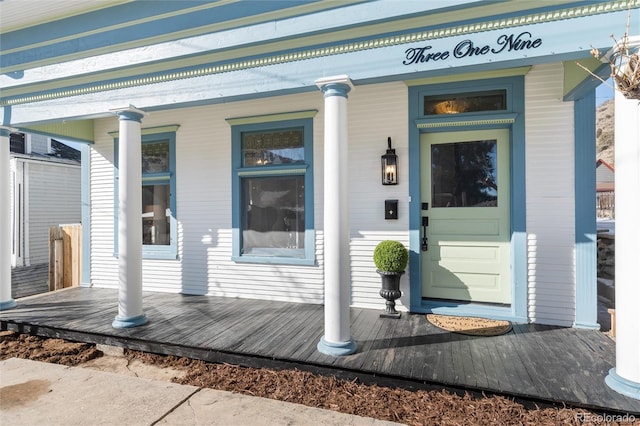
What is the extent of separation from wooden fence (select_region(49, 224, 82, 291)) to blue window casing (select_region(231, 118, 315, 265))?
3.45m

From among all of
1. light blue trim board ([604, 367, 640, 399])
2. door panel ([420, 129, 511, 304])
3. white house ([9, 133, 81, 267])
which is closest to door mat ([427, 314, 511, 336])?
door panel ([420, 129, 511, 304])

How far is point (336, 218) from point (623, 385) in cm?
238

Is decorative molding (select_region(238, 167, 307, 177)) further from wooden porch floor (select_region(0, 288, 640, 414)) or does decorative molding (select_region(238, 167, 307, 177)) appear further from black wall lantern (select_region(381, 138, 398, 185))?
wooden porch floor (select_region(0, 288, 640, 414))

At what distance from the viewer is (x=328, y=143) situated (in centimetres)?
295

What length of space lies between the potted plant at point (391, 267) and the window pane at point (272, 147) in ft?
5.56

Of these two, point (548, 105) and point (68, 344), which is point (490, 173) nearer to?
point (548, 105)

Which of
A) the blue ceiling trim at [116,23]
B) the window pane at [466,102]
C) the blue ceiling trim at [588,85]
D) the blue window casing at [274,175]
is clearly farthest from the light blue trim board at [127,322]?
the blue ceiling trim at [588,85]

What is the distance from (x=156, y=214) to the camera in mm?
5305

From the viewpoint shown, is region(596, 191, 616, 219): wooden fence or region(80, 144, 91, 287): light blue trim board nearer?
region(80, 144, 91, 287): light blue trim board

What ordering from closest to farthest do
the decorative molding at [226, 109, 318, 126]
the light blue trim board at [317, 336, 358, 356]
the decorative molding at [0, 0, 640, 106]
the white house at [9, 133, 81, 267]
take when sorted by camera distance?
the decorative molding at [0, 0, 640, 106] → the light blue trim board at [317, 336, 358, 356] → the decorative molding at [226, 109, 318, 126] → the white house at [9, 133, 81, 267]

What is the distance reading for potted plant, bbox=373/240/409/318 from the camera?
3.71 meters

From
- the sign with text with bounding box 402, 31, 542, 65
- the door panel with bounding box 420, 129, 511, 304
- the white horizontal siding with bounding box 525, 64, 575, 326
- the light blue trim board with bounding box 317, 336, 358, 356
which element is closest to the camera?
the sign with text with bounding box 402, 31, 542, 65

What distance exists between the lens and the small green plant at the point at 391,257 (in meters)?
3.70

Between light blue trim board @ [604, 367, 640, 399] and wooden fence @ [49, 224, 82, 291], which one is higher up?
wooden fence @ [49, 224, 82, 291]
